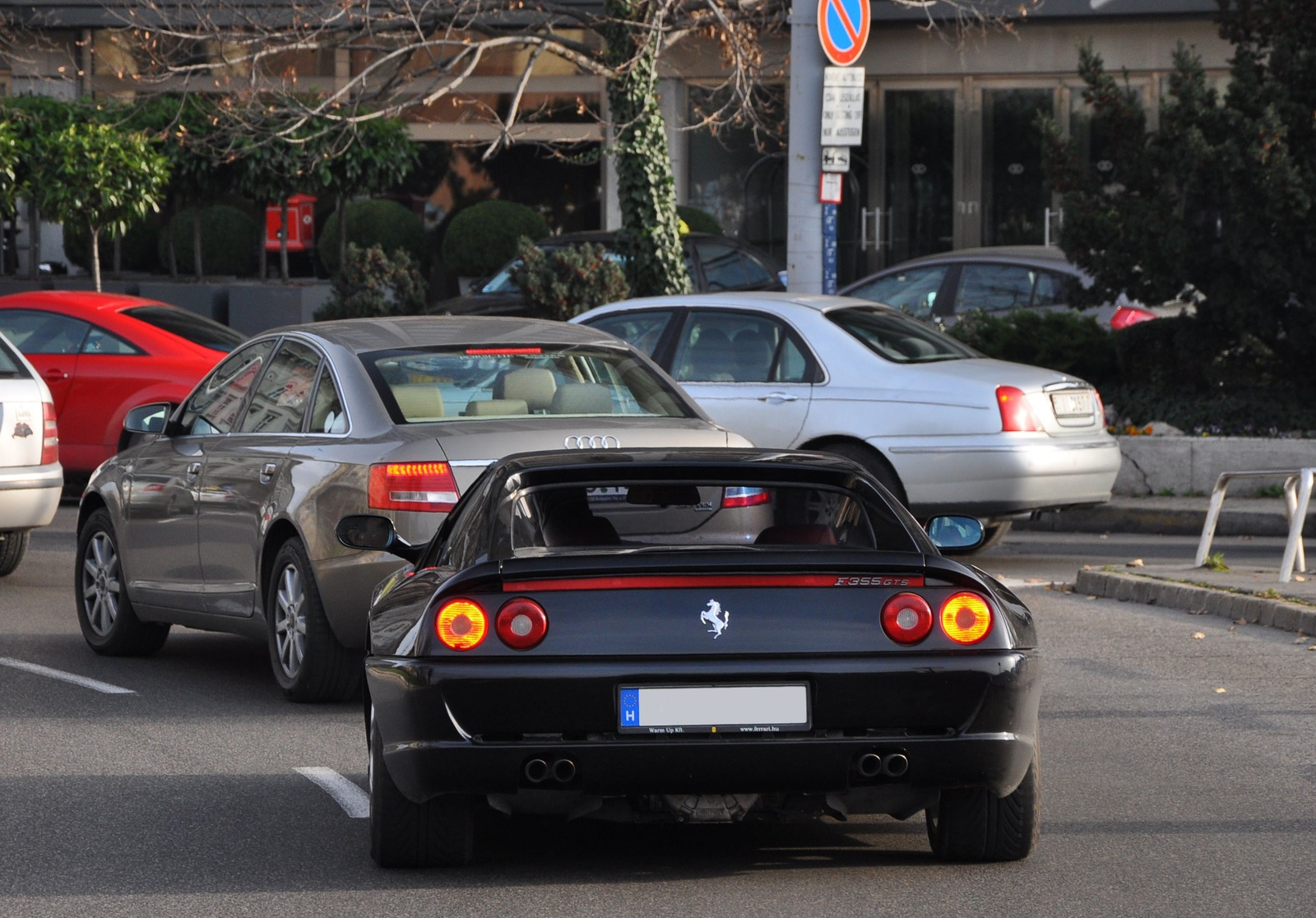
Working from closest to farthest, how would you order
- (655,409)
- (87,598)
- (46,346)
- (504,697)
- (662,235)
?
(504,697) < (655,409) < (87,598) < (46,346) < (662,235)

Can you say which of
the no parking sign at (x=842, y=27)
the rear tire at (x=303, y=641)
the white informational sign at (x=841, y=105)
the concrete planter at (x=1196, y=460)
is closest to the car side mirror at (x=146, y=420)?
→ the rear tire at (x=303, y=641)

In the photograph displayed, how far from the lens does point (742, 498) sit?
739cm

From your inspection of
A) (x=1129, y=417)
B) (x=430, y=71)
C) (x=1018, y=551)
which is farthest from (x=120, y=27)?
(x=1018, y=551)

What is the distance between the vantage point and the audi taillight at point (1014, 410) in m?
12.6

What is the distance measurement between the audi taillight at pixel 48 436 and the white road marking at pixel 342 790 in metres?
5.29

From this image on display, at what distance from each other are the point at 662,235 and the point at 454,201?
41.9 ft

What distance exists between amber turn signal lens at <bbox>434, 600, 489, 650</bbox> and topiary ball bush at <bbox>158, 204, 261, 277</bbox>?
1012 inches

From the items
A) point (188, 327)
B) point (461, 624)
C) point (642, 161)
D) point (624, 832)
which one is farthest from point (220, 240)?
point (461, 624)

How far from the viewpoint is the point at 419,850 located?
5.73 metres

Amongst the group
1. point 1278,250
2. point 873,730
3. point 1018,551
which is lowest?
point 1018,551

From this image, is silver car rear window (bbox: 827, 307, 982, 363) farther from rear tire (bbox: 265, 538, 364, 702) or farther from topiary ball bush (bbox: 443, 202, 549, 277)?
topiary ball bush (bbox: 443, 202, 549, 277)

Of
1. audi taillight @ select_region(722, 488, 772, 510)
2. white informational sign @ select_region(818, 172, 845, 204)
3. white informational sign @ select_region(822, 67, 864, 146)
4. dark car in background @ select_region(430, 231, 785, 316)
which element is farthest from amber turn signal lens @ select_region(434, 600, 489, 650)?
dark car in background @ select_region(430, 231, 785, 316)

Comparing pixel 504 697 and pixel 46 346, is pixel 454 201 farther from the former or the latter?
pixel 504 697

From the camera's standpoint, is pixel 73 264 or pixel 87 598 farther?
pixel 73 264
